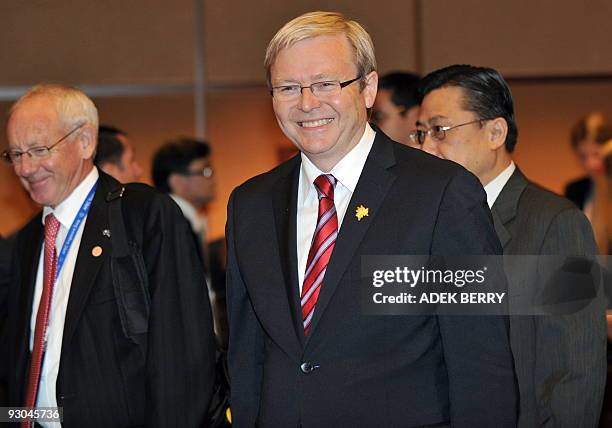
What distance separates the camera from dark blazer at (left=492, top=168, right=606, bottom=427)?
9.09 feet

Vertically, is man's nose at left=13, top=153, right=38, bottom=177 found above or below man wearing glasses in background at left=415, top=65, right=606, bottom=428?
above

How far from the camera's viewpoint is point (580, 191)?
5648 millimetres

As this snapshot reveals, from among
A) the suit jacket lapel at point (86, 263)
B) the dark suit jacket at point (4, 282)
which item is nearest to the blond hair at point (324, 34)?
the suit jacket lapel at point (86, 263)

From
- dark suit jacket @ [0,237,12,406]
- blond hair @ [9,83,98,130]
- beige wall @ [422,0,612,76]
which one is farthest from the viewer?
beige wall @ [422,0,612,76]

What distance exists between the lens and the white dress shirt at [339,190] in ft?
8.36

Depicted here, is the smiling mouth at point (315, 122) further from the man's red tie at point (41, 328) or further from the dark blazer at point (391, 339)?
the man's red tie at point (41, 328)

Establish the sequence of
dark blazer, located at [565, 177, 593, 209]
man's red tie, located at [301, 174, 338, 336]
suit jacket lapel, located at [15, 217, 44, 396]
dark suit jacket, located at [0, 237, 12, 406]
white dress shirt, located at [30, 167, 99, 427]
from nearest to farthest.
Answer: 1. man's red tie, located at [301, 174, 338, 336]
2. white dress shirt, located at [30, 167, 99, 427]
3. suit jacket lapel, located at [15, 217, 44, 396]
4. dark suit jacket, located at [0, 237, 12, 406]
5. dark blazer, located at [565, 177, 593, 209]

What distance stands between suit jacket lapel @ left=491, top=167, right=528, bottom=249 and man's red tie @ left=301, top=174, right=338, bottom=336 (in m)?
0.66

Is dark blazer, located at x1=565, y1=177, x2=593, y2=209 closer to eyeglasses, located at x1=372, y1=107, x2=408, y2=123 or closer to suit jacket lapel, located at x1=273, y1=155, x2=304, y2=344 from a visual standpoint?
eyeglasses, located at x1=372, y1=107, x2=408, y2=123

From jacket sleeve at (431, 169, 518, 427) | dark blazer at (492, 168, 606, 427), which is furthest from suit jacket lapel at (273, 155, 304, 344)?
dark blazer at (492, 168, 606, 427)

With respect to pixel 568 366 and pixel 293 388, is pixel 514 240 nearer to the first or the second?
pixel 568 366

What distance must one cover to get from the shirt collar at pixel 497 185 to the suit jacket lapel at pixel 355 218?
61cm

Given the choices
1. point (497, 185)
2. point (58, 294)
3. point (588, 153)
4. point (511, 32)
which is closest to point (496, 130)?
point (497, 185)

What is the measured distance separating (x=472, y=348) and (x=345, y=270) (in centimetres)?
36
